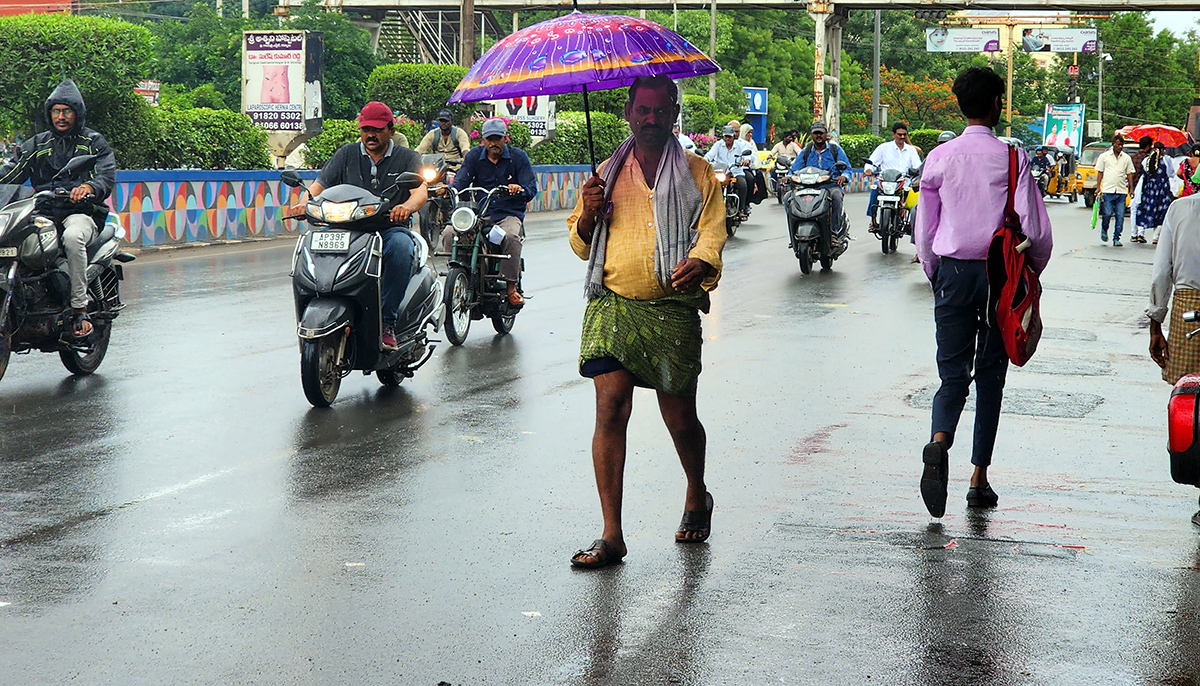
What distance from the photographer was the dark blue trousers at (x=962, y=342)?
6199mm

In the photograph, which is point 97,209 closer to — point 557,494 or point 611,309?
point 557,494

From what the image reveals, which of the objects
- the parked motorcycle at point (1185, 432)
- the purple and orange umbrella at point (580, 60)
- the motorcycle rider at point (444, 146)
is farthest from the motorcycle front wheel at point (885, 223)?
the parked motorcycle at point (1185, 432)

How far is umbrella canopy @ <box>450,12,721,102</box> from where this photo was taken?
5.54 meters

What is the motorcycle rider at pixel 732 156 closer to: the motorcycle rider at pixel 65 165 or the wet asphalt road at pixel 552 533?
the wet asphalt road at pixel 552 533

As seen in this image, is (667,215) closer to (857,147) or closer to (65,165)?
(65,165)

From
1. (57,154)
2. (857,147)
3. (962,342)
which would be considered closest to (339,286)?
(57,154)

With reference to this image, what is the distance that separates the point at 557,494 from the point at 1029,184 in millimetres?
2371

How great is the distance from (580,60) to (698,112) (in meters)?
44.0

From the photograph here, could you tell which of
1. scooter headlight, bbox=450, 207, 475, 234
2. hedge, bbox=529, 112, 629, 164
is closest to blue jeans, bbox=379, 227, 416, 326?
scooter headlight, bbox=450, 207, 475, 234

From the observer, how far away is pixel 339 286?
8508 mm

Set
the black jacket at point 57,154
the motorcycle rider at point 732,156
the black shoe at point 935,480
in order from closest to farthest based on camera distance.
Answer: the black shoe at point 935,480 < the black jacket at point 57,154 < the motorcycle rider at point 732,156

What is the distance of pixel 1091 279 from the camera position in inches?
710

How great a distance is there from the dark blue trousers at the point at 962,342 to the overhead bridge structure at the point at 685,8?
120 feet

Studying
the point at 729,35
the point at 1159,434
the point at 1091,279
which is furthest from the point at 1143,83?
the point at 1159,434
